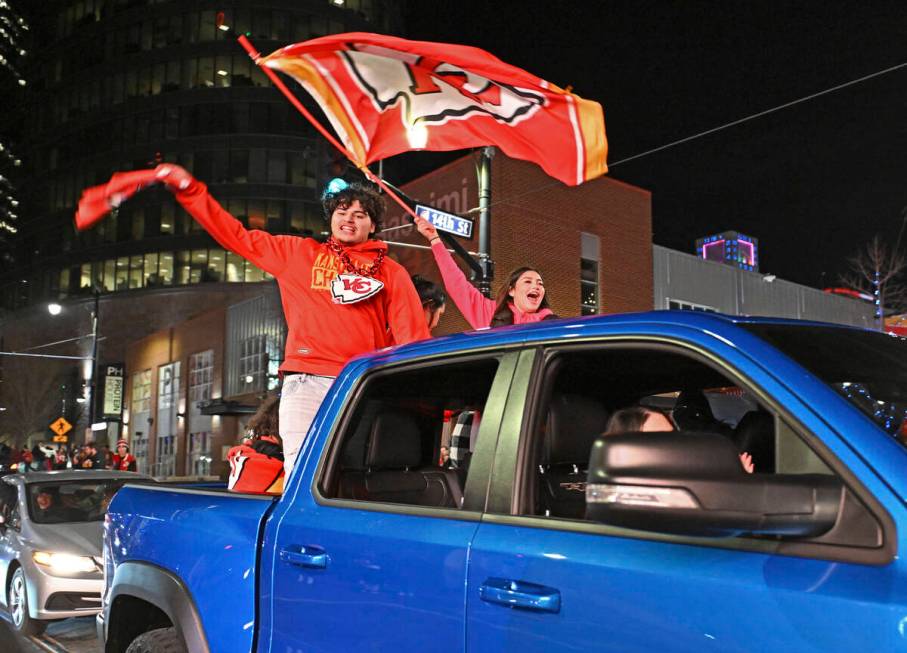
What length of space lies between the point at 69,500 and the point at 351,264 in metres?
6.40

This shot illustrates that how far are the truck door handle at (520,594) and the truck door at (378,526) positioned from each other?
0.33 ft

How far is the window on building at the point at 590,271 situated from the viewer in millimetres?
29906

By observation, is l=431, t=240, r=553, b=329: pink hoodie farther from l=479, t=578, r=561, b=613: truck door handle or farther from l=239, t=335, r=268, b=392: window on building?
l=239, t=335, r=268, b=392: window on building

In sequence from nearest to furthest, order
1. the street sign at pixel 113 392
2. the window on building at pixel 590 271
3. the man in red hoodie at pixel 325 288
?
the man in red hoodie at pixel 325 288 → the window on building at pixel 590 271 → the street sign at pixel 113 392

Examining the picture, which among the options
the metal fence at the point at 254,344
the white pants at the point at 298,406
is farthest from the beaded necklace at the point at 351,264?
the metal fence at the point at 254,344

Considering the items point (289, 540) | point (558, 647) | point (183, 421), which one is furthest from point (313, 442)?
point (183, 421)

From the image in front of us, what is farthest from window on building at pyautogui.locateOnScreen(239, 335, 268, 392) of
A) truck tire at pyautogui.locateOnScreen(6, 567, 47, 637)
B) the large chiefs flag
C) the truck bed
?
the truck bed

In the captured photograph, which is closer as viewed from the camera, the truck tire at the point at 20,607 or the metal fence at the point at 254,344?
the truck tire at the point at 20,607

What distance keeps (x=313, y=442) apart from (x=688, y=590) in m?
1.58

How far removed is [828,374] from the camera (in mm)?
1860

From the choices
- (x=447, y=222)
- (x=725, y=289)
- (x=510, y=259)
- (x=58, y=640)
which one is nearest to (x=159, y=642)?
(x=58, y=640)

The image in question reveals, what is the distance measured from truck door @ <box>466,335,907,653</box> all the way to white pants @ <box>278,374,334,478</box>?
1.72 metres

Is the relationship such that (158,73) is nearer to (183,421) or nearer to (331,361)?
(183,421)

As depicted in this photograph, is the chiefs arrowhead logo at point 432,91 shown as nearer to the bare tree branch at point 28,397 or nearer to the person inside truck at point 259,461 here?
the person inside truck at point 259,461
